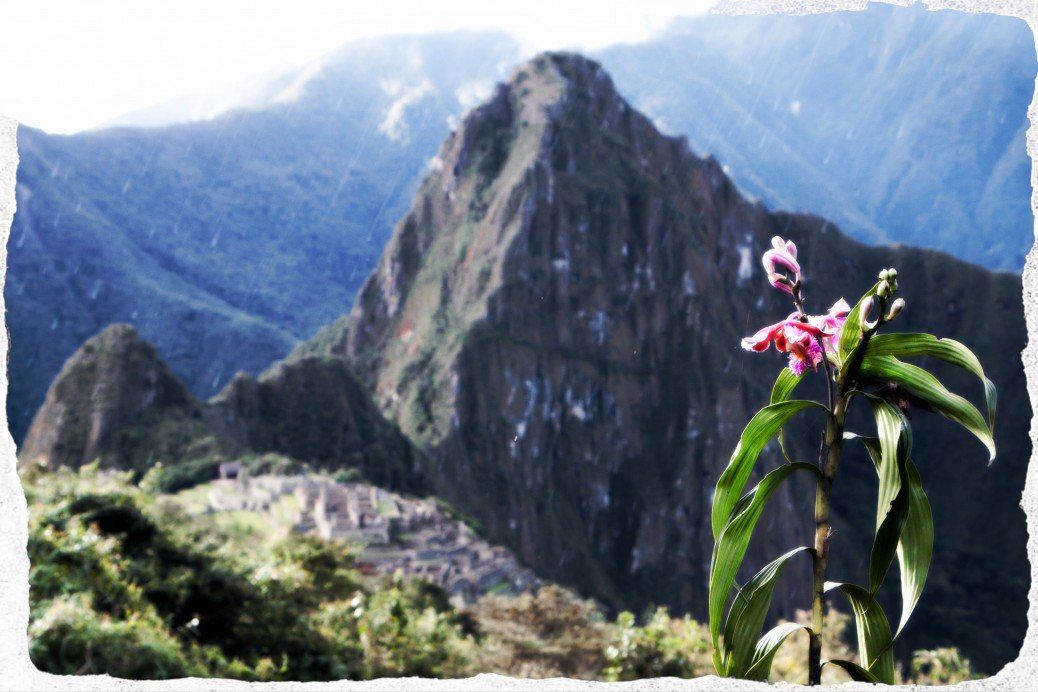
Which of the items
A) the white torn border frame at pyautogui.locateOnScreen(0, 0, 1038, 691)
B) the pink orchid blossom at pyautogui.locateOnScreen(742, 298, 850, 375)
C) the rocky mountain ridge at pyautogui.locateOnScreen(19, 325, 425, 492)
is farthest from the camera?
the rocky mountain ridge at pyautogui.locateOnScreen(19, 325, 425, 492)

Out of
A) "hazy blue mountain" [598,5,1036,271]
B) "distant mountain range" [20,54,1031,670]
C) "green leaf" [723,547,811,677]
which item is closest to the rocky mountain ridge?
"distant mountain range" [20,54,1031,670]

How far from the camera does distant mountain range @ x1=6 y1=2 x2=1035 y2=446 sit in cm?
429

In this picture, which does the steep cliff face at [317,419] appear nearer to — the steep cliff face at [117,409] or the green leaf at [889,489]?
the steep cliff face at [117,409]

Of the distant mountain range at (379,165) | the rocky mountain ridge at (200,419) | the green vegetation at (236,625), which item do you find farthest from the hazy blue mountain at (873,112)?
the rocky mountain ridge at (200,419)

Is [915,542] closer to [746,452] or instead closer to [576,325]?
[746,452]

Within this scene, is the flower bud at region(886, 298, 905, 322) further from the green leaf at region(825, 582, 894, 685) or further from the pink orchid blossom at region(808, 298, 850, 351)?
the green leaf at region(825, 582, 894, 685)

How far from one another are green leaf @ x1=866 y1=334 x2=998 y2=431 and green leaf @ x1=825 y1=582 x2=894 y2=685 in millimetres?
256

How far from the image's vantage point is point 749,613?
0.98 m

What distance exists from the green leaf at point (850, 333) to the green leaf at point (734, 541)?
0.47 feet

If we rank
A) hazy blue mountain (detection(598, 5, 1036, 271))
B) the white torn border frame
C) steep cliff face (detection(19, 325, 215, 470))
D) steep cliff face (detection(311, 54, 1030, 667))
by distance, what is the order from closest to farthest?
the white torn border frame → hazy blue mountain (detection(598, 5, 1036, 271)) → steep cliff face (detection(19, 325, 215, 470)) → steep cliff face (detection(311, 54, 1030, 667))

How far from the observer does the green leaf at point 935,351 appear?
88 centimetres

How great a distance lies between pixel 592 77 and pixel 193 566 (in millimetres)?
36576

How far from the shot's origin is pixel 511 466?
31406 millimetres

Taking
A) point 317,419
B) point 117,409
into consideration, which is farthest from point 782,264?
point 317,419
